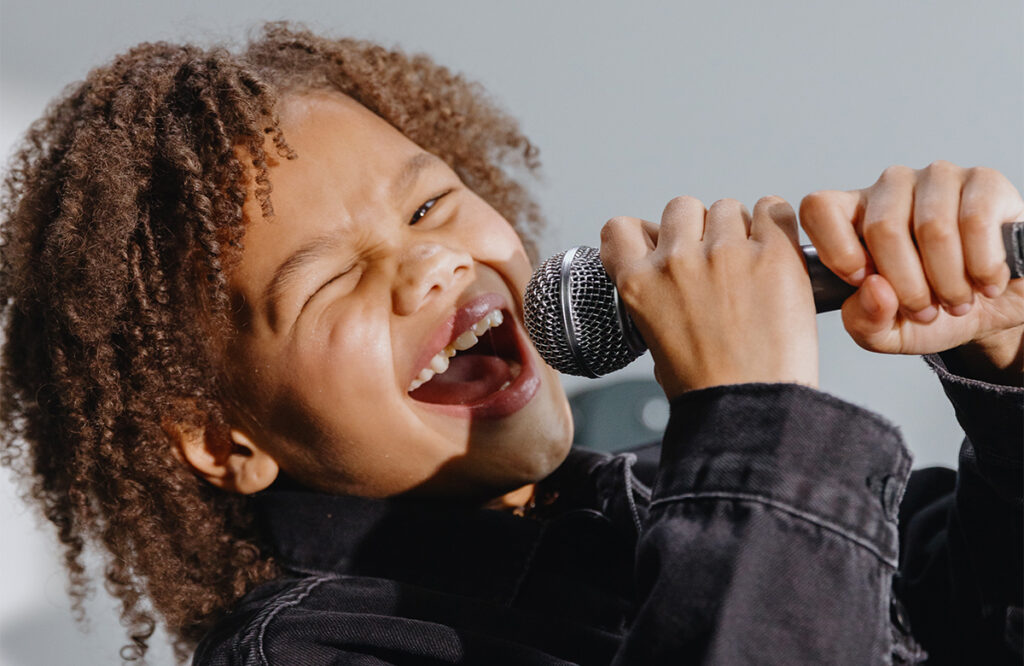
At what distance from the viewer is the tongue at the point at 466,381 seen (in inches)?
38.0

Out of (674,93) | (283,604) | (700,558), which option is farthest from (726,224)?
(674,93)

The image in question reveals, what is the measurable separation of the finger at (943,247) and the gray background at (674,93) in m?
0.95

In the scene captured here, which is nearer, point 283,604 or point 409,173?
point 283,604

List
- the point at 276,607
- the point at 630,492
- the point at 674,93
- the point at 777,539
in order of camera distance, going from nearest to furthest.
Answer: the point at 777,539 < the point at 276,607 < the point at 630,492 < the point at 674,93

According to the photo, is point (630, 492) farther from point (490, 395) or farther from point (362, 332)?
point (362, 332)

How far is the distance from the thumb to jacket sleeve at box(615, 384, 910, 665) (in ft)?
A: 0.22

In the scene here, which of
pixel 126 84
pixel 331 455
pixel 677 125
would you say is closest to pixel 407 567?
pixel 331 455

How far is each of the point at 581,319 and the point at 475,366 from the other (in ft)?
0.98

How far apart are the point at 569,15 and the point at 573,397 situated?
651 mm

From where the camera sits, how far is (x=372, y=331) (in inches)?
34.3

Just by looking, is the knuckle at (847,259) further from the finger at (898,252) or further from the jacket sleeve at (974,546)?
the jacket sleeve at (974,546)

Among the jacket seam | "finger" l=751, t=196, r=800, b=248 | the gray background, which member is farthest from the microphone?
the gray background

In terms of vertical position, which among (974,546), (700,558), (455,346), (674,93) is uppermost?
(674,93)

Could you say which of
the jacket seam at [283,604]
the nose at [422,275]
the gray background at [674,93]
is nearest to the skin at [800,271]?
the nose at [422,275]
